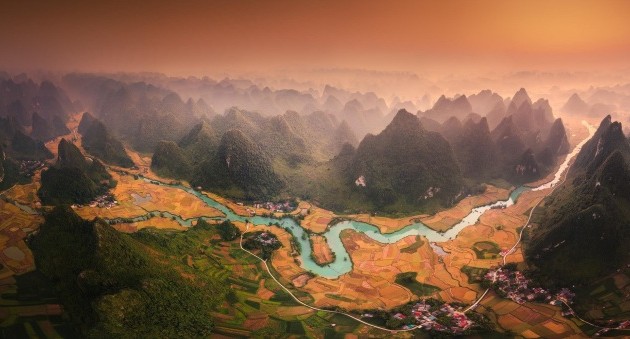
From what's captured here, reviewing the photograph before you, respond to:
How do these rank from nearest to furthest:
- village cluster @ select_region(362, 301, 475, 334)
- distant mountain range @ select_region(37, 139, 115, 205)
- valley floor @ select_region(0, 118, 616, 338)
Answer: village cluster @ select_region(362, 301, 475, 334), valley floor @ select_region(0, 118, 616, 338), distant mountain range @ select_region(37, 139, 115, 205)

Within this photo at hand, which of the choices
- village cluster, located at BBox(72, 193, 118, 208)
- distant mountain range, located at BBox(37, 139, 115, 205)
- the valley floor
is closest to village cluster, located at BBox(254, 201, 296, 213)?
the valley floor

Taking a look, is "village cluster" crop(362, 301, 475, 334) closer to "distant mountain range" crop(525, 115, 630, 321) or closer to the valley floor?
the valley floor

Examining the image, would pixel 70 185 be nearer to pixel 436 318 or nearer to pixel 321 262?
pixel 321 262

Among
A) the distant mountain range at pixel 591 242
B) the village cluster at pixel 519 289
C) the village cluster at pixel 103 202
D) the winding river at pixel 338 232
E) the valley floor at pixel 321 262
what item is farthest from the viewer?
the village cluster at pixel 103 202

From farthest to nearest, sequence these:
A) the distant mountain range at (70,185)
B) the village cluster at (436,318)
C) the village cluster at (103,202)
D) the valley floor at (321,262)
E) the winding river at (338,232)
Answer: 1. the village cluster at (103,202)
2. the distant mountain range at (70,185)
3. the winding river at (338,232)
4. the valley floor at (321,262)
5. the village cluster at (436,318)

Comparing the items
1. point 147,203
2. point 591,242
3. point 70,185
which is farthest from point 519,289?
point 70,185

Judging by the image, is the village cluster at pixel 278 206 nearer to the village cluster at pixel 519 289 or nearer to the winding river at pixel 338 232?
the winding river at pixel 338 232

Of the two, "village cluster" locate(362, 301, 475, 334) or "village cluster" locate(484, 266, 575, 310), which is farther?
"village cluster" locate(484, 266, 575, 310)

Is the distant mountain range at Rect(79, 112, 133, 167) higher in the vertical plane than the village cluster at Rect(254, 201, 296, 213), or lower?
higher

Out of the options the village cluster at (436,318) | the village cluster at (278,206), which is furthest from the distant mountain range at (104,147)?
the village cluster at (436,318)

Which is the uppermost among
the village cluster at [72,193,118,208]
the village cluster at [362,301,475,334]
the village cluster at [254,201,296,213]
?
the village cluster at [254,201,296,213]

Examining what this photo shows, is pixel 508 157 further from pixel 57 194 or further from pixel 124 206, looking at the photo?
pixel 57 194
